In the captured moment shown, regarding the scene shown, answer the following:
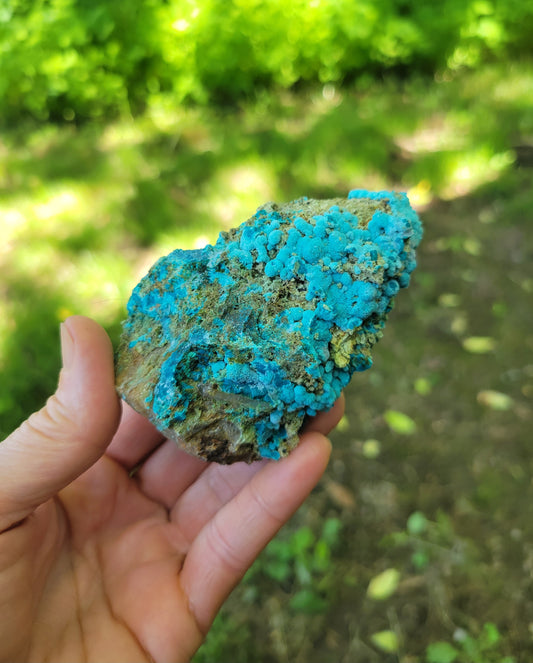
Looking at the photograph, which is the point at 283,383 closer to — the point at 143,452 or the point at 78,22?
the point at 143,452

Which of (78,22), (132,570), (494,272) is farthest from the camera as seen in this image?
(78,22)

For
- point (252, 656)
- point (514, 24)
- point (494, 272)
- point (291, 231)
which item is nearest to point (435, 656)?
point (252, 656)

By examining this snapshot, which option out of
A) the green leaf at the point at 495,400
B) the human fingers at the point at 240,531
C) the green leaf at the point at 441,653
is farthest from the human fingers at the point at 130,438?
the green leaf at the point at 495,400

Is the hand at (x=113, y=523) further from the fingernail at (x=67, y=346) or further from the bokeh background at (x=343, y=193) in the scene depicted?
the bokeh background at (x=343, y=193)

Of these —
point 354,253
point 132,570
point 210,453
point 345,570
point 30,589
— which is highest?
point 354,253

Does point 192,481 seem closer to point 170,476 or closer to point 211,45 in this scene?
point 170,476

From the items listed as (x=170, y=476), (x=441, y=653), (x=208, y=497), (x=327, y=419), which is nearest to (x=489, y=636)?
(x=441, y=653)

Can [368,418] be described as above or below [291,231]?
below

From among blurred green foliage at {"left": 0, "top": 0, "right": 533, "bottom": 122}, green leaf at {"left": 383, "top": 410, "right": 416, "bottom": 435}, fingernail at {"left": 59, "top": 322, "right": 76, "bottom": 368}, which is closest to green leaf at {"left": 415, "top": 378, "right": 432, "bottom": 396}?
green leaf at {"left": 383, "top": 410, "right": 416, "bottom": 435}
